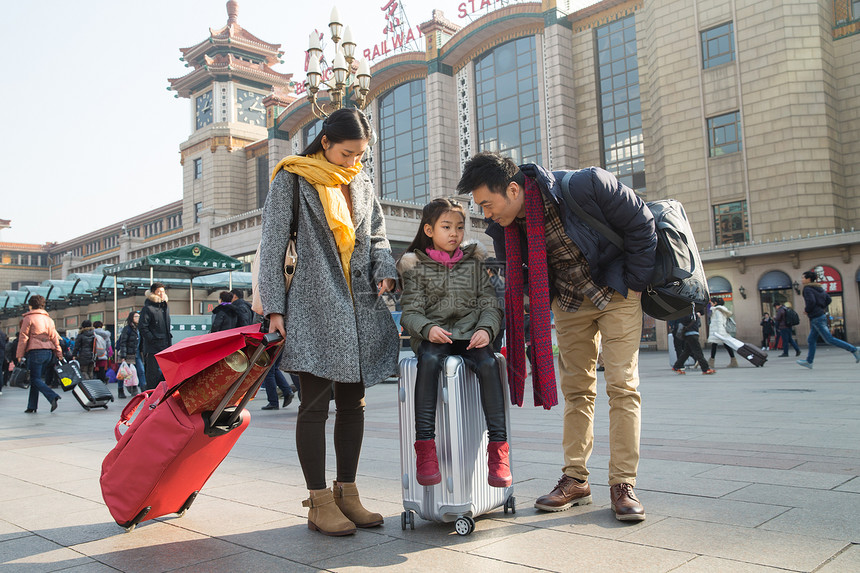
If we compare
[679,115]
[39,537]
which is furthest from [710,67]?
[39,537]

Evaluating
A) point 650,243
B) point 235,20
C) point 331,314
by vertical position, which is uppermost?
point 235,20

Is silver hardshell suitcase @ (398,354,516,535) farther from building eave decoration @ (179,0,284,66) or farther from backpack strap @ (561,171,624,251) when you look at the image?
building eave decoration @ (179,0,284,66)

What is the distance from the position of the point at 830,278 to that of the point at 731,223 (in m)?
4.61

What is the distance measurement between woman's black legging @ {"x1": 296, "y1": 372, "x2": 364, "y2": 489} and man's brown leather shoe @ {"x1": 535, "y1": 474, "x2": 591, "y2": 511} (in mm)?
887

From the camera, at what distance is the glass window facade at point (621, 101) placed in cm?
3325

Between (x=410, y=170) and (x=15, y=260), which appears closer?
(x=410, y=170)

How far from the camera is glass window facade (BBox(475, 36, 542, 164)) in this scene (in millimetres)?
35531

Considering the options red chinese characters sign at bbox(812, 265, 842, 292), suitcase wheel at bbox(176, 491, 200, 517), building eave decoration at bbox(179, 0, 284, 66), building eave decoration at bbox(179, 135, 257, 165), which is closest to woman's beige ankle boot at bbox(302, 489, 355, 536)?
suitcase wheel at bbox(176, 491, 200, 517)

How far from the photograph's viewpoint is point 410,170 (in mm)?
40125

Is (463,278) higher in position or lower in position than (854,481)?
higher

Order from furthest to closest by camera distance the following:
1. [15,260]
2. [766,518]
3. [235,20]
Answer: [15,260] → [235,20] → [766,518]

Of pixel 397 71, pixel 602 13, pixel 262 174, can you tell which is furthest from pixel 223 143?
pixel 602 13

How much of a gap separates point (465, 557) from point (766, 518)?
129 cm

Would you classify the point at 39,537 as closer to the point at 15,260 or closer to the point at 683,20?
the point at 683,20
